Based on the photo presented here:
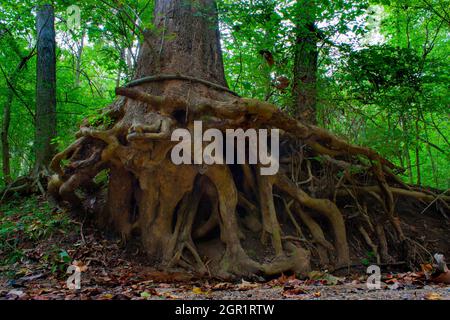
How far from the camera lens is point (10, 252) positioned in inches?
189

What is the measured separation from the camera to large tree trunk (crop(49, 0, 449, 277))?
14.7ft

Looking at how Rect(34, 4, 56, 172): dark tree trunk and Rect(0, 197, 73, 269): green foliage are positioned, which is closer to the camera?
Rect(0, 197, 73, 269): green foliage

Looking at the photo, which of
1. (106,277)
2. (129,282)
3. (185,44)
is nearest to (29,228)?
(106,277)

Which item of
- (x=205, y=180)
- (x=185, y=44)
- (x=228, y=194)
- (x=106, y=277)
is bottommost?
(x=106, y=277)

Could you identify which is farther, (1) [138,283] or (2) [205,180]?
(2) [205,180]

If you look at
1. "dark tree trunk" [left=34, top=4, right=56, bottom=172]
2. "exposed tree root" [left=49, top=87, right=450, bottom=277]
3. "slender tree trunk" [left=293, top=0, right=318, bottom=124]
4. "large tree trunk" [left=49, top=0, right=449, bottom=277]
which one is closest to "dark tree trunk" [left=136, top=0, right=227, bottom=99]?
"large tree trunk" [left=49, top=0, right=449, bottom=277]

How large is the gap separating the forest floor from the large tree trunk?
309 mm

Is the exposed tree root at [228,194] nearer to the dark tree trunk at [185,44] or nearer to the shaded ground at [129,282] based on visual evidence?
the shaded ground at [129,282]

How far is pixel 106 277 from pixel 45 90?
499cm

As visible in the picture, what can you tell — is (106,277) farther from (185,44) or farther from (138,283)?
(185,44)

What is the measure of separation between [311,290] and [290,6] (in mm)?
3819

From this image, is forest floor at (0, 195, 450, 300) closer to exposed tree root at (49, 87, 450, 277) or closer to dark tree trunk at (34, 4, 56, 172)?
exposed tree root at (49, 87, 450, 277)

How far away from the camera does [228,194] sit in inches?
191
